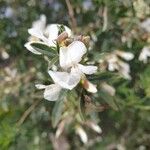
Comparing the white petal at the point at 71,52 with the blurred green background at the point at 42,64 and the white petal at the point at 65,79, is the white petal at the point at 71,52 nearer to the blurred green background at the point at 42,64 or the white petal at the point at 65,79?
the white petal at the point at 65,79

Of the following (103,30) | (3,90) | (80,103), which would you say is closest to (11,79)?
(3,90)

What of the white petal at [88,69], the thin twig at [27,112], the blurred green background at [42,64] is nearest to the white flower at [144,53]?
the blurred green background at [42,64]

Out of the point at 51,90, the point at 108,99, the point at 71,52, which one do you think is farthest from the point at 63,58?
the point at 108,99

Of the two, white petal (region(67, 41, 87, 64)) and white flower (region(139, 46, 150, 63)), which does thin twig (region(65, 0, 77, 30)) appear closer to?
white flower (region(139, 46, 150, 63))

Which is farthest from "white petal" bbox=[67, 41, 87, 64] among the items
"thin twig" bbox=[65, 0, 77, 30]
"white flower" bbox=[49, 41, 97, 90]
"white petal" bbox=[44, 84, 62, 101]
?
"thin twig" bbox=[65, 0, 77, 30]

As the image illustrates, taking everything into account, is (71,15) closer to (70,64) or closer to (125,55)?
(125,55)
